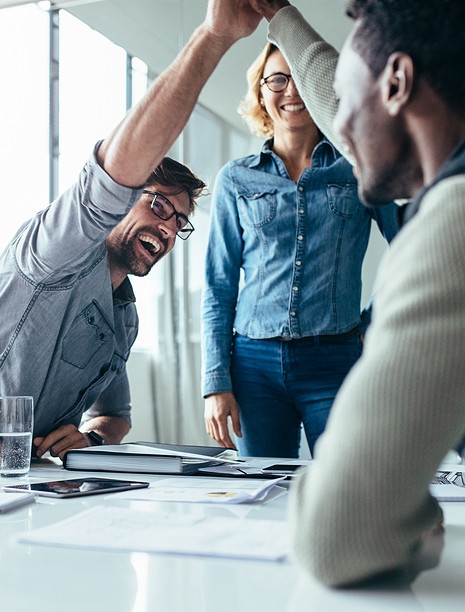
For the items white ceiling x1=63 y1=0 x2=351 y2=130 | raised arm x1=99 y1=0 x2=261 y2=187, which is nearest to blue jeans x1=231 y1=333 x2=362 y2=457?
raised arm x1=99 y1=0 x2=261 y2=187

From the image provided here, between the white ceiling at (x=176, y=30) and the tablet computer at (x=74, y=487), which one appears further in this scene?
the white ceiling at (x=176, y=30)

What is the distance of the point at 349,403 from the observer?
0.49m

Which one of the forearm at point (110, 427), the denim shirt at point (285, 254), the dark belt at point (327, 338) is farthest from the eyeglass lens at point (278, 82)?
the forearm at point (110, 427)

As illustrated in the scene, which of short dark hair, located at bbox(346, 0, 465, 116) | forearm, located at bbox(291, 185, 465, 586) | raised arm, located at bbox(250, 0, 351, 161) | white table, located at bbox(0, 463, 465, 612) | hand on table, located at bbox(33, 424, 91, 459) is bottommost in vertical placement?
hand on table, located at bbox(33, 424, 91, 459)

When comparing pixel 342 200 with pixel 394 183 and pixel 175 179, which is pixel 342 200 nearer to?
pixel 175 179

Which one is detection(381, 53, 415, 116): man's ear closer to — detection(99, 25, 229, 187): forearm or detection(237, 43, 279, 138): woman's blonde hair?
detection(99, 25, 229, 187): forearm

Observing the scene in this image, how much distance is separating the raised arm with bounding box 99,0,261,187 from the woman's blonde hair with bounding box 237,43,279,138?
649 mm

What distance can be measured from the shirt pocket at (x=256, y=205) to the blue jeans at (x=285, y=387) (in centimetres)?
32

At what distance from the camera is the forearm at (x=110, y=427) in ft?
6.27

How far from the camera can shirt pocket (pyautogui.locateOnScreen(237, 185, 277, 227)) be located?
1.92 m

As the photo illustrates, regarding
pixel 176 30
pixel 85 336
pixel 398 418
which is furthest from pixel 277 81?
pixel 398 418

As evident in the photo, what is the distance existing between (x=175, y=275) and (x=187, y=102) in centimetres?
199

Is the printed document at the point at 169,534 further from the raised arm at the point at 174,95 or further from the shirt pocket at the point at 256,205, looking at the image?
Answer: the shirt pocket at the point at 256,205

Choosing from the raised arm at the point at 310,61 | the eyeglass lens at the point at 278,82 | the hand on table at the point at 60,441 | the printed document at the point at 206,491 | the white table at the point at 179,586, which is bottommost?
the hand on table at the point at 60,441
